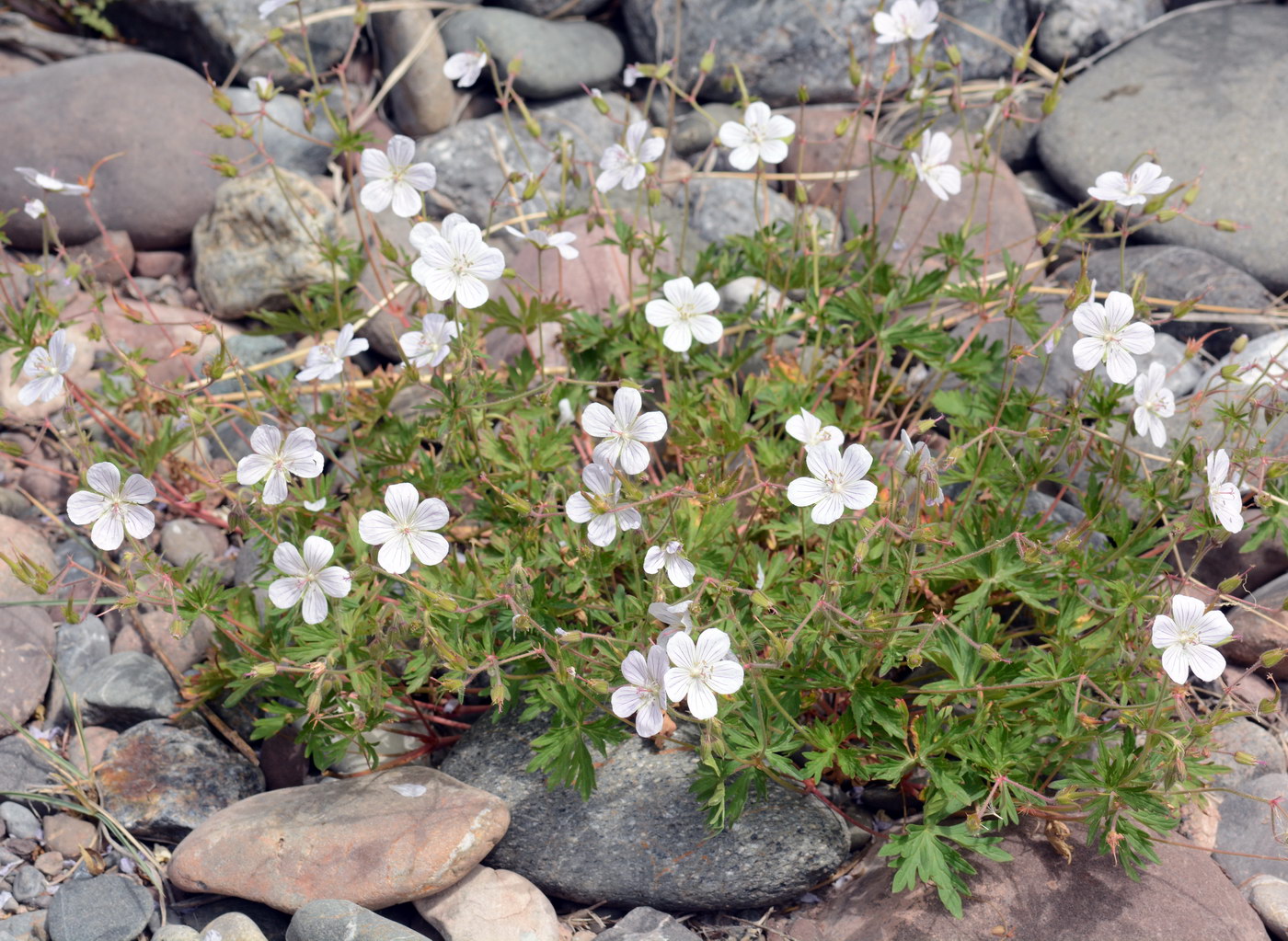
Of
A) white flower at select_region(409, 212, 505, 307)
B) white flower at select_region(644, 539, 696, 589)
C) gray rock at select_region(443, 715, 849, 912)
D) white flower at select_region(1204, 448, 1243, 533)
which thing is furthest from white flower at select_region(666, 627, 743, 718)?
white flower at select_region(1204, 448, 1243, 533)

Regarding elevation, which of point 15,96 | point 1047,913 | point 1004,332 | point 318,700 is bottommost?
point 1047,913

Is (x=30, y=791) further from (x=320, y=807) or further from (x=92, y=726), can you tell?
(x=320, y=807)

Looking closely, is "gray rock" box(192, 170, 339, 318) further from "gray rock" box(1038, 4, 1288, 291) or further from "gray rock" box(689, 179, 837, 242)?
"gray rock" box(1038, 4, 1288, 291)

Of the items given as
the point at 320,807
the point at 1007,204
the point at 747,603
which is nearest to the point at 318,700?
the point at 320,807

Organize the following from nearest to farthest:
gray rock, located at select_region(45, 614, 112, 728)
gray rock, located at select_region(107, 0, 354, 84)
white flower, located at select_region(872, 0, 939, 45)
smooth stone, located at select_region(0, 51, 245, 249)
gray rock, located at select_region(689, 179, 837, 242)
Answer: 1. gray rock, located at select_region(45, 614, 112, 728)
2. white flower, located at select_region(872, 0, 939, 45)
3. smooth stone, located at select_region(0, 51, 245, 249)
4. gray rock, located at select_region(689, 179, 837, 242)
5. gray rock, located at select_region(107, 0, 354, 84)

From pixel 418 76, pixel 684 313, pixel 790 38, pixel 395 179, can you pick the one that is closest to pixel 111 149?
pixel 418 76
